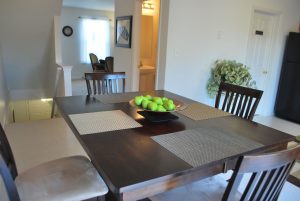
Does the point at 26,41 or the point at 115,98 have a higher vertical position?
the point at 26,41

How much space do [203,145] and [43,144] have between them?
7.88 ft

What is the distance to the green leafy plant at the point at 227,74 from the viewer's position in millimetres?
3705

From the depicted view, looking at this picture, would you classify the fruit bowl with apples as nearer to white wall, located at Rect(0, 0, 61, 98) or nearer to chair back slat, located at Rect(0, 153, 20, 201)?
chair back slat, located at Rect(0, 153, 20, 201)

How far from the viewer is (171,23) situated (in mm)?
3359

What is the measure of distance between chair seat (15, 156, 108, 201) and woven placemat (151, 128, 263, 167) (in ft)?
1.50

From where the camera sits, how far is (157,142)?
52.4 inches

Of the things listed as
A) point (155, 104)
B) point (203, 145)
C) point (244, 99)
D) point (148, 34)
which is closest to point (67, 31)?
point (148, 34)

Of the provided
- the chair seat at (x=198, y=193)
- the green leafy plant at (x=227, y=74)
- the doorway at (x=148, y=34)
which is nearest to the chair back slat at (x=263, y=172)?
the chair seat at (x=198, y=193)

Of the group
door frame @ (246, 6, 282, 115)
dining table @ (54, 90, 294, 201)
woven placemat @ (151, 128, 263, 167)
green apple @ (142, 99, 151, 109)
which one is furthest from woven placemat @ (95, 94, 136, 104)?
door frame @ (246, 6, 282, 115)

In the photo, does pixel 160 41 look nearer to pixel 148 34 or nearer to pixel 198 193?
pixel 148 34

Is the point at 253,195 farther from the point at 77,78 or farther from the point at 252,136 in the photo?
the point at 77,78

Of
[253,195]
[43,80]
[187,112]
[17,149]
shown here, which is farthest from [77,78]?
[253,195]

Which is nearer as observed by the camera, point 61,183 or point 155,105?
point 61,183

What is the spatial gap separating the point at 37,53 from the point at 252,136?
515cm
